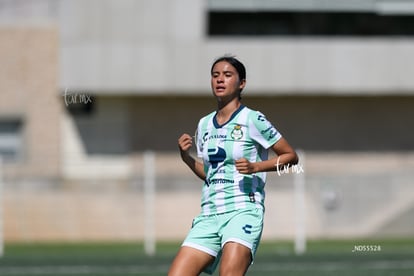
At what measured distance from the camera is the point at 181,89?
91.7 ft

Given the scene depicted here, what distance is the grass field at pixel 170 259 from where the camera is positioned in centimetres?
1608

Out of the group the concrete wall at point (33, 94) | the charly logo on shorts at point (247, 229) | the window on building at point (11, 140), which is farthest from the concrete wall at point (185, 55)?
the charly logo on shorts at point (247, 229)

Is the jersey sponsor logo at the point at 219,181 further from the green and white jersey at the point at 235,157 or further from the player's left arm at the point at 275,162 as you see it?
the player's left arm at the point at 275,162

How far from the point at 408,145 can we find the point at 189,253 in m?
22.0

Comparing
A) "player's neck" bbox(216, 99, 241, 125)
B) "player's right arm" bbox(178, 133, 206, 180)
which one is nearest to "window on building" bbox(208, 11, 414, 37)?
"player's right arm" bbox(178, 133, 206, 180)

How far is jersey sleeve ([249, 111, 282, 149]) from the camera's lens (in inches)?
319

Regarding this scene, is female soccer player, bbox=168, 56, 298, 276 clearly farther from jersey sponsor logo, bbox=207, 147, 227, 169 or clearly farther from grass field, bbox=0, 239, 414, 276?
grass field, bbox=0, 239, 414, 276

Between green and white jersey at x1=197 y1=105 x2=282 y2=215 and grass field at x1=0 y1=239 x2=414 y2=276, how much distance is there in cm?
718

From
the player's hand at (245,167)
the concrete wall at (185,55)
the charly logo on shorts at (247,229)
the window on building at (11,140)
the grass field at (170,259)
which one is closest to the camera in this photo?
the player's hand at (245,167)

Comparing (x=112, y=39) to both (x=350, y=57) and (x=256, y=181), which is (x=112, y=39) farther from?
(x=256, y=181)

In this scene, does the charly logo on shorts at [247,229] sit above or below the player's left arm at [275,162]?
below

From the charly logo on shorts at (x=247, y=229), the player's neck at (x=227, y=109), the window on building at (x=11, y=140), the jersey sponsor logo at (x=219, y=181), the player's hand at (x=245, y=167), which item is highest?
the player's neck at (x=227, y=109)

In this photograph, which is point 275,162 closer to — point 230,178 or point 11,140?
point 230,178

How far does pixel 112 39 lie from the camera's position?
2762 centimetres
